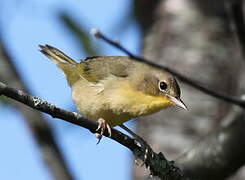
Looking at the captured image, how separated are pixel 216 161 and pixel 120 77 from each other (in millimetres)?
1054

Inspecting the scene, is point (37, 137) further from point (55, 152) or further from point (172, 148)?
point (172, 148)

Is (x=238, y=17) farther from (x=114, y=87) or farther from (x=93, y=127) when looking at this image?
(x=114, y=87)

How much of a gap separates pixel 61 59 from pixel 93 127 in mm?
2331

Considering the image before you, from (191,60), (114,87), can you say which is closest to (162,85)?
(114,87)

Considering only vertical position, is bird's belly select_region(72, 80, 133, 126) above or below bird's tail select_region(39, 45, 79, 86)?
below

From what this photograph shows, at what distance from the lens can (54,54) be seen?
5309mm

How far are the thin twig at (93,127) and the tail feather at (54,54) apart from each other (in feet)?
5.79

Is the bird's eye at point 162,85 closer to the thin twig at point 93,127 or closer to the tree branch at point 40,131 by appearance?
the tree branch at point 40,131

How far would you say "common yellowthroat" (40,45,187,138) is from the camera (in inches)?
169

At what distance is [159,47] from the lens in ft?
21.0

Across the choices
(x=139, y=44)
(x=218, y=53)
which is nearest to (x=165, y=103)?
(x=218, y=53)

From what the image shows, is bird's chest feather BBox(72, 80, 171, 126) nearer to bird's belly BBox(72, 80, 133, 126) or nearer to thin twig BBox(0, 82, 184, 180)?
bird's belly BBox(72, 80, 133, 126)

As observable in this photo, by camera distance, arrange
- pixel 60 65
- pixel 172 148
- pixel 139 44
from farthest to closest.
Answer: pixel 139 44 < pixel 172 148 < pixel 60 65

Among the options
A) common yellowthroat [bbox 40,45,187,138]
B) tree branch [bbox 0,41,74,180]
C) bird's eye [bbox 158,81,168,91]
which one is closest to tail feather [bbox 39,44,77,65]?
common yellowthroat [bbox 40,45,187,138]
